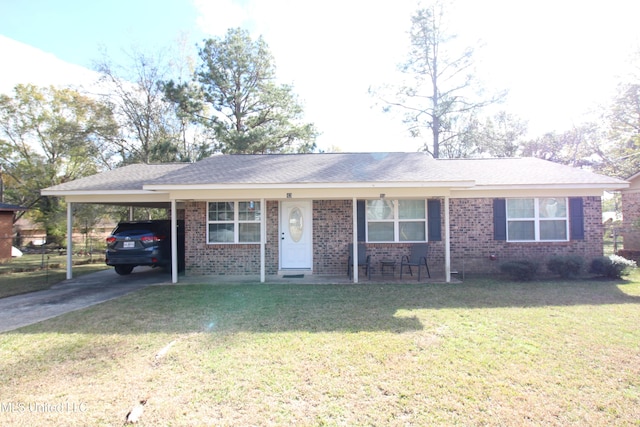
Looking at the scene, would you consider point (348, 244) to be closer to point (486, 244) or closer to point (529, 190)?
point (486, 244)

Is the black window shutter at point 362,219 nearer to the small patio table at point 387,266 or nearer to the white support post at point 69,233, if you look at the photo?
the small patio table at point 387,266

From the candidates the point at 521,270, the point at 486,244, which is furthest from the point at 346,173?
the point at 521,270

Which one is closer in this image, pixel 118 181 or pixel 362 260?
pixel 362 260

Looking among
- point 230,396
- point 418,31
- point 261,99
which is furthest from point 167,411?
point 418,31

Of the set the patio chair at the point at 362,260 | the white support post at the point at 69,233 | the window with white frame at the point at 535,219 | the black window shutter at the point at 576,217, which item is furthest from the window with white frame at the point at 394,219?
the white support post at the point at 69,233

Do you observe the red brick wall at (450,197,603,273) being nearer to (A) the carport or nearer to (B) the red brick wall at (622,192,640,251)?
(B) the red brick wall at (622,192,640,251)

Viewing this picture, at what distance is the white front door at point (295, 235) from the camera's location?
31.8ft

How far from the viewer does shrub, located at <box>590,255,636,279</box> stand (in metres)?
8.27

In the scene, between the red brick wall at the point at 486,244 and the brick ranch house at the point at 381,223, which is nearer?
the brick ranch house at the point at 381,223

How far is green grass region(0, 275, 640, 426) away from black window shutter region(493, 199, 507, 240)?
3.08m

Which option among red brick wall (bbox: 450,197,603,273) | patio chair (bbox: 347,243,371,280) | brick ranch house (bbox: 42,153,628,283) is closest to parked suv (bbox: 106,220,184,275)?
brick ranch house (bbox: 42,153,628,283)

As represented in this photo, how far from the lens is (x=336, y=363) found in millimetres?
3775

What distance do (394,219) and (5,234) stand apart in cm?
1805

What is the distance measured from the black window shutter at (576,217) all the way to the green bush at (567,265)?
1029 millimetres
